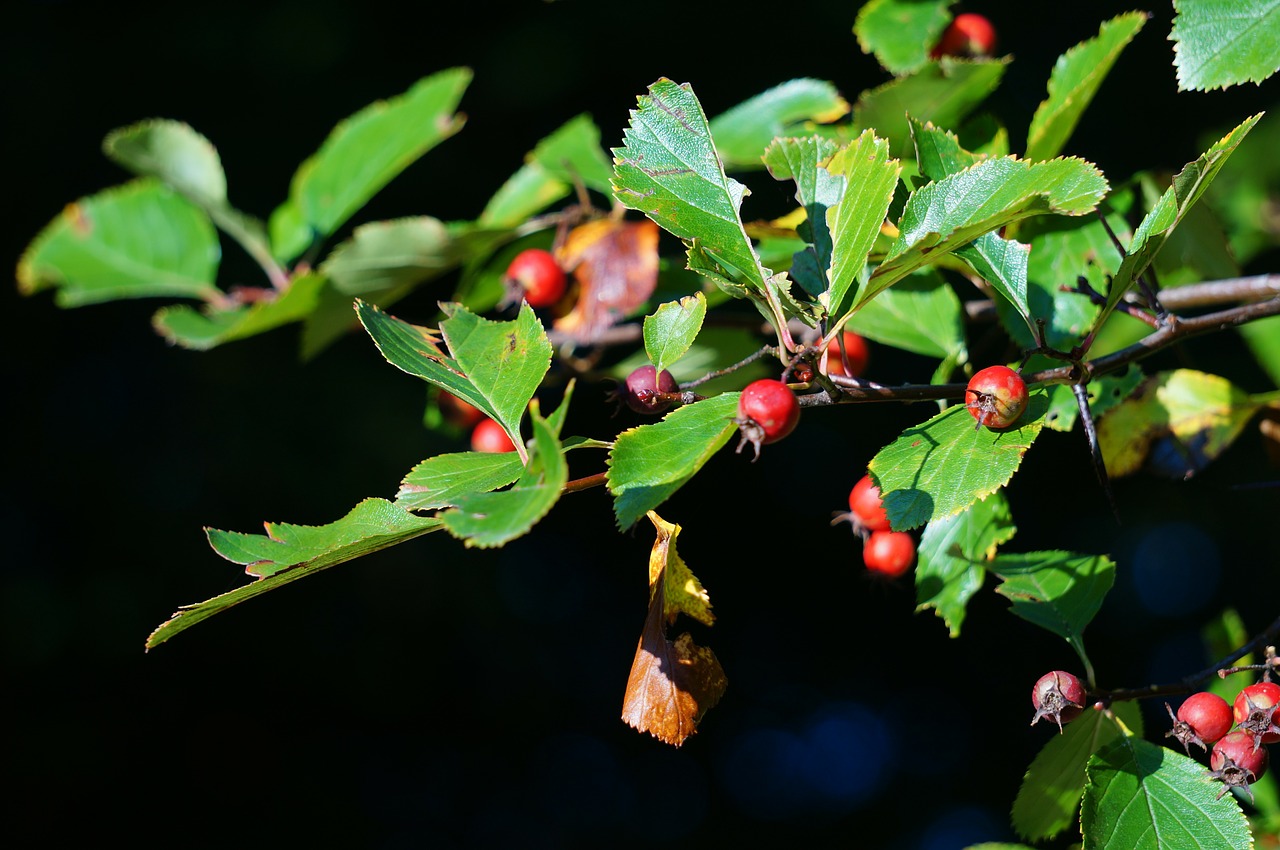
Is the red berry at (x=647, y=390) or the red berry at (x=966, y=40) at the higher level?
the red berry at (x=966, y=40)

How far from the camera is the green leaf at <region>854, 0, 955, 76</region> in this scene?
→ 115cm

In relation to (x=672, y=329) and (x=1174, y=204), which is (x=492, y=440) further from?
(x=1174, y=204)

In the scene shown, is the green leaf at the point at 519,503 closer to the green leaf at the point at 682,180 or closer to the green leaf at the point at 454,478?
the green leaf at the point at 454,478

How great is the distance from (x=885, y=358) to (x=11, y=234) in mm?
2986

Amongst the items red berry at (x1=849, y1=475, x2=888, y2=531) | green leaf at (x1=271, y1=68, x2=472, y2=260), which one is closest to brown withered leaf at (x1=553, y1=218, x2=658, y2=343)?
green leaf at (x1=271, y1=68, x2=472, y2=260)

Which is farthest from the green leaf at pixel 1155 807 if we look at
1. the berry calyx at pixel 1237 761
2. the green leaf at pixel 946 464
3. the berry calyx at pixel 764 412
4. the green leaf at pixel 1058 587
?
the berry calyx at pixel 764 412

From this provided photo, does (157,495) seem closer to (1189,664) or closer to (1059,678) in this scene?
(1059,678)

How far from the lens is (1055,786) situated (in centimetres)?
92

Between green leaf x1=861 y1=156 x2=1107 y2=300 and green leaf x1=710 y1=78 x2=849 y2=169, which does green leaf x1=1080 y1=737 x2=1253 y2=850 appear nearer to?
green leaf x1=861 y1=156 x2=1107 y2=300

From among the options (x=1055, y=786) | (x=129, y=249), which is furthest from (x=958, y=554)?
(x=129, y=249)

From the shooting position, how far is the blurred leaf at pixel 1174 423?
3.72 feet

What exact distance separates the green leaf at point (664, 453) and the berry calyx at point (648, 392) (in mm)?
61

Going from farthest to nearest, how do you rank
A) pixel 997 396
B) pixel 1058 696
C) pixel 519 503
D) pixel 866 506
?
1. pixel 866 506
2. pixel 1058 696
3. pixel 997 396
4. pixel 519 503

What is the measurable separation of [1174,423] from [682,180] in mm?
723
